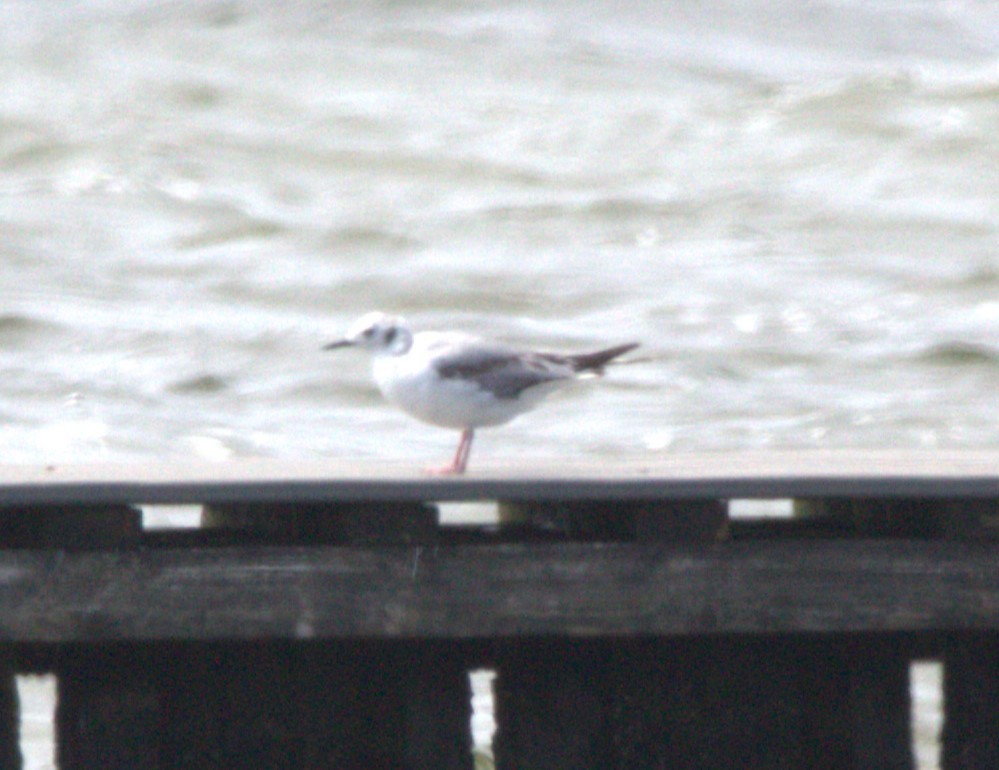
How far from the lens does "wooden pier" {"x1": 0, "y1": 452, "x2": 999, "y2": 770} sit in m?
3.88

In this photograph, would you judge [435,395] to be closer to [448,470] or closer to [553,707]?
[448,470]

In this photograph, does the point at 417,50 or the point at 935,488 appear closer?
the point at 935,488

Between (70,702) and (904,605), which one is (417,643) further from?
(904,605)

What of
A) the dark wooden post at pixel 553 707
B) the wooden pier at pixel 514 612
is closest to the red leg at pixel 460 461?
the wooden pier at pixel 514 612

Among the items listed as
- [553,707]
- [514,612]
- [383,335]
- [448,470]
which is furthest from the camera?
[383,335]

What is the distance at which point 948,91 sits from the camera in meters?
21.0

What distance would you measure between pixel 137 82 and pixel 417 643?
1803 cm

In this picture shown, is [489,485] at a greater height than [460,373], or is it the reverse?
[460,373]

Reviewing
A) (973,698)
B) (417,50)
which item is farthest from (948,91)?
(973,698)

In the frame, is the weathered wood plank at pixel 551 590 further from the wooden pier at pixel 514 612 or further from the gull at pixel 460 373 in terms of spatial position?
the gull at pixel 460 373

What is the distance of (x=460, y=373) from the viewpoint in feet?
13.9

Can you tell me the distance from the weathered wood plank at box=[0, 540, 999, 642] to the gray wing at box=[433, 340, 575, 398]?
45 centimetres

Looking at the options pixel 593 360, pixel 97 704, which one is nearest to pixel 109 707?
pixel 97 704

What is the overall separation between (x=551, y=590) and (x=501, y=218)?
A: 13.7 metres
